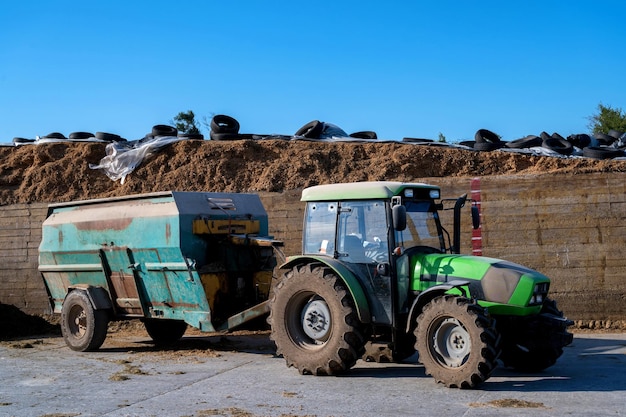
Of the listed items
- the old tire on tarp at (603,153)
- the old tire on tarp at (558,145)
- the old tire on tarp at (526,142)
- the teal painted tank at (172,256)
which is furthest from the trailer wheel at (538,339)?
the old tire on tarp at (526,142)

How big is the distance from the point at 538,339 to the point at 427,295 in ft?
4.97

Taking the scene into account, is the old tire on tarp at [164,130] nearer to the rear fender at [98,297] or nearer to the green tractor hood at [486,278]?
the rear fender at [98,297]

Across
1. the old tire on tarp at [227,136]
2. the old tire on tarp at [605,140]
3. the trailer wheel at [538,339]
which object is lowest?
the trailer wheel at [538,339]

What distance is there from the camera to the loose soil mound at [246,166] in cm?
1616

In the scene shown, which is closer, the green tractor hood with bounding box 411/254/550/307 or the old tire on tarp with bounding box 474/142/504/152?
the green tractor hood with bounding box 411/254/550/307

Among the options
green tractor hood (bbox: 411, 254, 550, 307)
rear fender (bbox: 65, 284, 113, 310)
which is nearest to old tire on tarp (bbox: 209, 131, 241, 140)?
rear fender (bbox: 65, 284, 113, 310)

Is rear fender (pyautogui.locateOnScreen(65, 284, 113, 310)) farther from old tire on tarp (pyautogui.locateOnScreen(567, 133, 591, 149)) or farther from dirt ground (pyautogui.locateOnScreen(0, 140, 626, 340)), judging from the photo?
old tire on tarp (pyautogui.locateOnScreen(567, 133, 591, 149))

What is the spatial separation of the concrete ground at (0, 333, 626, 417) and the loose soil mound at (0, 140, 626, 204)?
5.03 m

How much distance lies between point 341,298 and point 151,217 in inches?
160

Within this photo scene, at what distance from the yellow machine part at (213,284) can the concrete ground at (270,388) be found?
0.94 metres

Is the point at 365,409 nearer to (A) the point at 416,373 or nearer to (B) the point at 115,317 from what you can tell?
(A) the point at 416,373

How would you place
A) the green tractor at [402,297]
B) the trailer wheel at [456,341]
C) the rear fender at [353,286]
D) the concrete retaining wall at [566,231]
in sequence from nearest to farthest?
the trailer wheel at [456,341], the green tractor at [402,297], the rear fender at [353,286], the concrete retaining wall at [566,231]

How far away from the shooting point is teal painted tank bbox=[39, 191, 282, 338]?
11.5m

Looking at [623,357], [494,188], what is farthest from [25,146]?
[623,357]
